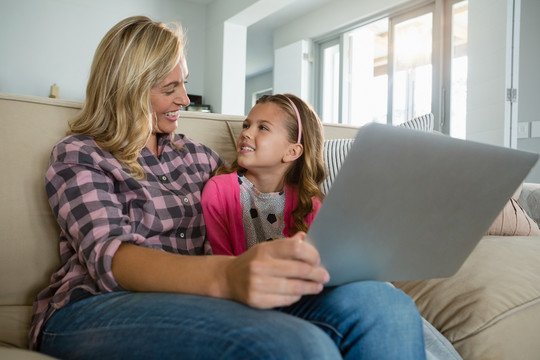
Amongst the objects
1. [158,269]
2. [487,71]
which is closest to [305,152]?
[158,269]

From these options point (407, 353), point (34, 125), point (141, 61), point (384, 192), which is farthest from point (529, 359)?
point (34, 125)

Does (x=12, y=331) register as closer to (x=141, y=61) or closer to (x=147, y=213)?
(x=147, y=213)

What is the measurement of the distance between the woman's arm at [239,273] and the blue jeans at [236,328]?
0.06ft

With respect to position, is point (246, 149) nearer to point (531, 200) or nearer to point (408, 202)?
point (408, 202)

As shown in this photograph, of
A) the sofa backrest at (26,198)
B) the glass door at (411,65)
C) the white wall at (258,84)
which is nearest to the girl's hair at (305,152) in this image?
the sofa backrest at (26,198)

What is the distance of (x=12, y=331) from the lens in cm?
90

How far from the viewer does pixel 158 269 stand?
2.10 feet

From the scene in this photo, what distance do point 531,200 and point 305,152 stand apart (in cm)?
99

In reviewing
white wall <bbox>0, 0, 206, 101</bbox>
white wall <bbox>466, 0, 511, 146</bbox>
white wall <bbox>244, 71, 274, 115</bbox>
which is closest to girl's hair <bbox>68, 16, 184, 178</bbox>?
white wall <bbox>466, 0, 511, 146</bbox>

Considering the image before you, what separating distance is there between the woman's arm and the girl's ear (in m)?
0.62

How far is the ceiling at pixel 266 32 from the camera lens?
5383 mm

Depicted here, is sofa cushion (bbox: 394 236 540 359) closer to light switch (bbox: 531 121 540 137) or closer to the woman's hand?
the woman's hand

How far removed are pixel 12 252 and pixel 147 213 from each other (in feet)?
1.02

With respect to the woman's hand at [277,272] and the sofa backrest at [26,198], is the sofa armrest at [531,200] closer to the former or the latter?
the woman's hand at [277,272]
